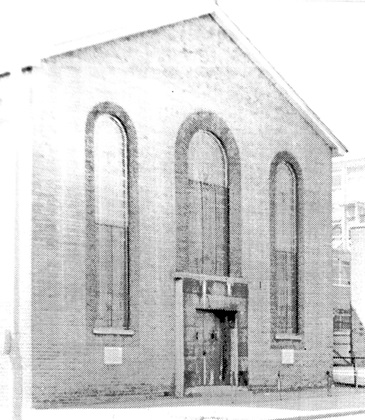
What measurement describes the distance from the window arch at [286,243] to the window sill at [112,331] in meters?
6.16

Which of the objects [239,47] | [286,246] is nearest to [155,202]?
[239,47]

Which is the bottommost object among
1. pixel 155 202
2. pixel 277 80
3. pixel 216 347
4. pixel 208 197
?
pixel 216 347

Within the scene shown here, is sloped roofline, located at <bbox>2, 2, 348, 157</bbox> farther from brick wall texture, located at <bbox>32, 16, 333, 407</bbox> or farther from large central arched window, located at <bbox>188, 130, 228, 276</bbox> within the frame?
large central arched window, located at <bbox>188, 130, 228, 276</bbox>

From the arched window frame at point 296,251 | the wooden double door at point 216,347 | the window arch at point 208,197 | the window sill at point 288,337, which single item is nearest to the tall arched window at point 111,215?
the window arch at point 208,197

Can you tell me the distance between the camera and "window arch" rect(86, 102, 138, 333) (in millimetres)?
21922

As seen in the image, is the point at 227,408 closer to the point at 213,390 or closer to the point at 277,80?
the point at 213,390

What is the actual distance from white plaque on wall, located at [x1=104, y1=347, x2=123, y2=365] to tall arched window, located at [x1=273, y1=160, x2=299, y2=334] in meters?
6.79

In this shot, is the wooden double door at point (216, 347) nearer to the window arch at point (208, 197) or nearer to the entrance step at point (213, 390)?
the entrance step at point (213, 390)

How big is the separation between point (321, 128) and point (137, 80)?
826 centimetres

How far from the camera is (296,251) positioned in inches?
1130

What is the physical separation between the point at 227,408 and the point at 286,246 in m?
9.36

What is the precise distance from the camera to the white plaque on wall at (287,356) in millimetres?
27250

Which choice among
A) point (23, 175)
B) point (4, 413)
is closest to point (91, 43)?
point (23, 175)

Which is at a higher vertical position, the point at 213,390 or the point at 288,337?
the point at 288,337
